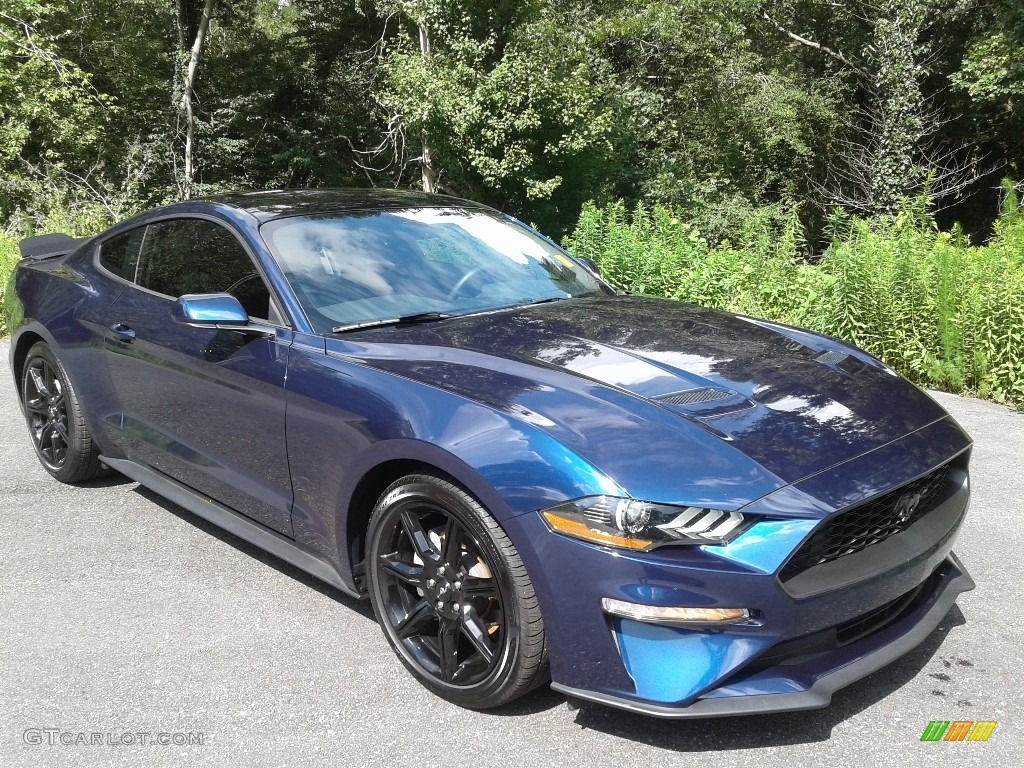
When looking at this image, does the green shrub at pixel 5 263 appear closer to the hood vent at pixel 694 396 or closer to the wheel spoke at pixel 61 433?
the wheel spoke at pixel 61 433

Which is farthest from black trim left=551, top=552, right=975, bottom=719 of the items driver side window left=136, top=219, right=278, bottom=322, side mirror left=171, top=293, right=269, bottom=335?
driver side window left=136, top=219, right=278, bottom=322

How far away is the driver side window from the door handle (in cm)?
22

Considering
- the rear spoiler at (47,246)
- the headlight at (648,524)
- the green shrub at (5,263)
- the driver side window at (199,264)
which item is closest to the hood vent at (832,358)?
the headlight at (648,524)

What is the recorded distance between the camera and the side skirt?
3232 mm

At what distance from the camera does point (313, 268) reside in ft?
11.6

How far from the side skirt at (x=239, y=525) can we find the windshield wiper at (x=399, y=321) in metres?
0.84

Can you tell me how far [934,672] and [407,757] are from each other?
1741 mm

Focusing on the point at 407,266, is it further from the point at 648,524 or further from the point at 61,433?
the point at 61,433

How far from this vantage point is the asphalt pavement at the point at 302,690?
8.46ft

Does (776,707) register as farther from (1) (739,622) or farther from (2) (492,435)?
(2) (492,435)

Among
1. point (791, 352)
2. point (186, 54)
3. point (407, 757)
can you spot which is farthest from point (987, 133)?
point (407, 757)

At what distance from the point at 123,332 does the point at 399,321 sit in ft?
5.13

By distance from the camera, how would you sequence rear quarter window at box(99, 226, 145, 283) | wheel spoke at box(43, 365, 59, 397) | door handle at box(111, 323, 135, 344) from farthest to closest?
wheel spoke at box(43, 365, 59, 397) → rear quarter window at box(99, 226, 145, 283) → door handle at box(111, 323, 135, 344)

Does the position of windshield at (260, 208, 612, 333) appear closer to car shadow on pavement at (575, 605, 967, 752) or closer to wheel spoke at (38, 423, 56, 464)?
car shadow on pavement at (575, 605, 967, 752)
